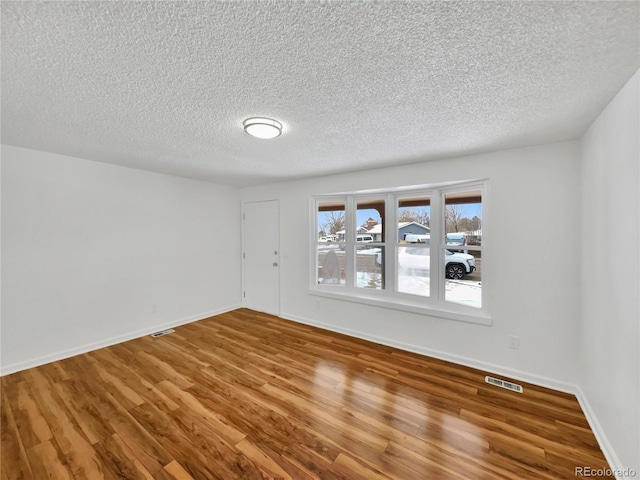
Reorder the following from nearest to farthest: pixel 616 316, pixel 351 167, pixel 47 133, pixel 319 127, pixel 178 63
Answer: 1. pixel 178 63
2. pixel 616 316
3. pixel 319 127
4. pixel 47 133
5. pixel 351 167

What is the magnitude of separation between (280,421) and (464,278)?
2463 mm

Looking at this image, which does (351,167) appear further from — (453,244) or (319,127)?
(453,244)

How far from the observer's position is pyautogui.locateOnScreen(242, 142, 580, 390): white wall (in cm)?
230

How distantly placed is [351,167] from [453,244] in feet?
5.29

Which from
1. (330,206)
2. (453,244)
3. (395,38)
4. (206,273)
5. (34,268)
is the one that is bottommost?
(206,273)

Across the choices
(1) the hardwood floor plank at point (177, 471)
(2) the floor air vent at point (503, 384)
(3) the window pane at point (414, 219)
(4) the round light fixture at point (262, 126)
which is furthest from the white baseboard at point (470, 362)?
(4) the round light fixture at point (262, 126)

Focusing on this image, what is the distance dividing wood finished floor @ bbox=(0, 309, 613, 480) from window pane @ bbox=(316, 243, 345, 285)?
1.28m

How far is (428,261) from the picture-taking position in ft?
10.6

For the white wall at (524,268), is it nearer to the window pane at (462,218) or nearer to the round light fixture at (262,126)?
the window pane at (462,218)

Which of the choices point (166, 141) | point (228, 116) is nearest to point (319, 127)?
point (228, 116)

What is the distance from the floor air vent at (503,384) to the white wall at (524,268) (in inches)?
6.4

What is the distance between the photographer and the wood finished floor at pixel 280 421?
157 centimetres

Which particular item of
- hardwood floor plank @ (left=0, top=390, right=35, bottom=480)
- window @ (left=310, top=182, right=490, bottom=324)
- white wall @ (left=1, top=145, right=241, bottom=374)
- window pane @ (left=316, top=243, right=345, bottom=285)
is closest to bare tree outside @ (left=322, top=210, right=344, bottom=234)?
window @ (left=310, top=182, right=490, bottom=324)

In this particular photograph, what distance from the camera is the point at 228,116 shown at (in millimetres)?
1883
